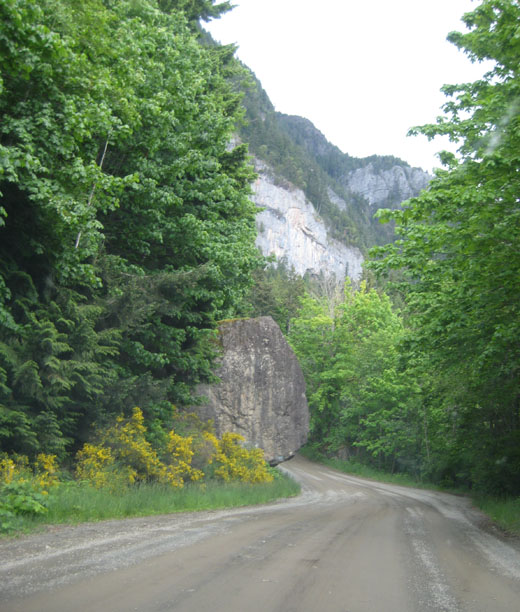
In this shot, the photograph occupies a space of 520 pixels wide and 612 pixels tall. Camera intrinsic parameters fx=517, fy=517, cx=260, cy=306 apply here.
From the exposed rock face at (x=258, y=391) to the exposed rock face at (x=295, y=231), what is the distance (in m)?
119

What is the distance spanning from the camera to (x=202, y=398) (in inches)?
618

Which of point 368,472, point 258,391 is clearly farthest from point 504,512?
point 368,472

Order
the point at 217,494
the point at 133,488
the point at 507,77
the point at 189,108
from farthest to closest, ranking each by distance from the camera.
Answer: the point at 189,108, the point at 217,494, the point at 507,77, the point at 133,488

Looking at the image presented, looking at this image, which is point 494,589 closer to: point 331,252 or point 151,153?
point 151,153

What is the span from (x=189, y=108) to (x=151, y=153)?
1980 millimetres

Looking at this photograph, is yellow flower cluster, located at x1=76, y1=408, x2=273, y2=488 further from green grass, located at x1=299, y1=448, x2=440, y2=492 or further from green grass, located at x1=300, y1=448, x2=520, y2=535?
green grass, located at x1=299, y1=448, x2=440, y2=492

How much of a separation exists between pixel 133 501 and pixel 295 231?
146416 millimetres

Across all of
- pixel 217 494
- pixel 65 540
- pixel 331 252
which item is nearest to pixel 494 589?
pixel 65 540

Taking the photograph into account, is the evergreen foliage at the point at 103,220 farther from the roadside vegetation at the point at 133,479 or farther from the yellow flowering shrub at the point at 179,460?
the yellow flowering shrub at the point at 179,460

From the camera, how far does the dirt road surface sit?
14.6 ft

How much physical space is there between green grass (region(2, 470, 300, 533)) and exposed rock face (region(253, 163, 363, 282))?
12668 cm

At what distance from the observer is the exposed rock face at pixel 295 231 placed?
482ft

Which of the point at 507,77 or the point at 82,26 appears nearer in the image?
the point at 82,26

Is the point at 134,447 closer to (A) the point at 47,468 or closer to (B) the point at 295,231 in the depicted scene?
(A) the point at 47,468
